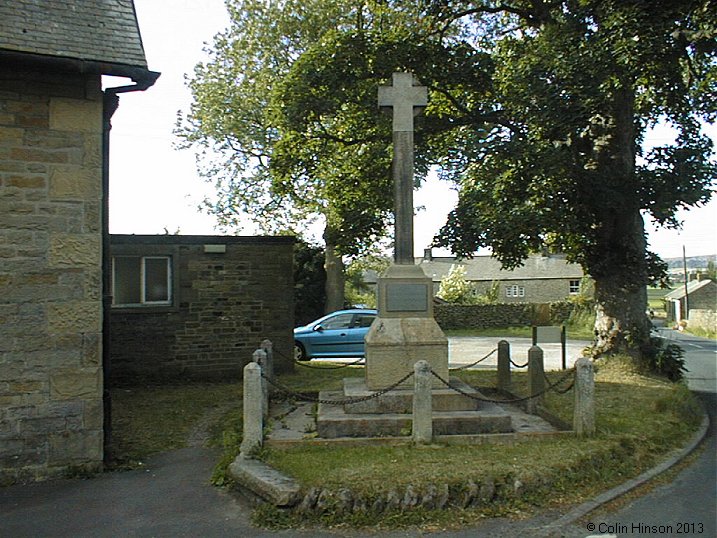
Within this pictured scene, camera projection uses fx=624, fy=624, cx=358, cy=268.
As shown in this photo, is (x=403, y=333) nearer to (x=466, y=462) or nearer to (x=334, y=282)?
(x=466, y=462)

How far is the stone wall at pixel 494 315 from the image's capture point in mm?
37688

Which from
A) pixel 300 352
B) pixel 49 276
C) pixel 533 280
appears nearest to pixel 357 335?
pixel 300 352

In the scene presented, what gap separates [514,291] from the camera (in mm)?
52656

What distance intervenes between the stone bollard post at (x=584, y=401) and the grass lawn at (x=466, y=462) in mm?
172

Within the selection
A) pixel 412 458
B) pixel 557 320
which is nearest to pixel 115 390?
pixel 412 458

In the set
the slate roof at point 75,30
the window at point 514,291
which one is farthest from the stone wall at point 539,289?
the slate roof at point 75,30

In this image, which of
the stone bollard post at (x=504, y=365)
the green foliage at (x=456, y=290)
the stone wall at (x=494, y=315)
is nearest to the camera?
the stone bollard post at (x=504, y=365)

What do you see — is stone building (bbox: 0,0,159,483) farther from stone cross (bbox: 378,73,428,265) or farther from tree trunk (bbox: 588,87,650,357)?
tree trunk (bbox: 588,87,650,357)

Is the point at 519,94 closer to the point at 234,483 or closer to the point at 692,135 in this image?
the point at 692,135

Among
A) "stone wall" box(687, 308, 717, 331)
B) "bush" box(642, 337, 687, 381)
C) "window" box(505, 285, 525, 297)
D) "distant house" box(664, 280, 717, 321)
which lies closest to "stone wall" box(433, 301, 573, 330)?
"stone wall" box(687, 308, 717, 331)

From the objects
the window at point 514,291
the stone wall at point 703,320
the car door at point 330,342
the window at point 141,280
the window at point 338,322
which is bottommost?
the stone wall at point 703,320

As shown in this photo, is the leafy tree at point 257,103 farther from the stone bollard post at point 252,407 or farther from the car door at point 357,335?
the stone bollard post at point 252,407

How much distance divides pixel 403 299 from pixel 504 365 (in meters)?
3.24

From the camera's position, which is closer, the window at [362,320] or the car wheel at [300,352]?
the car wheel at [300,352]
